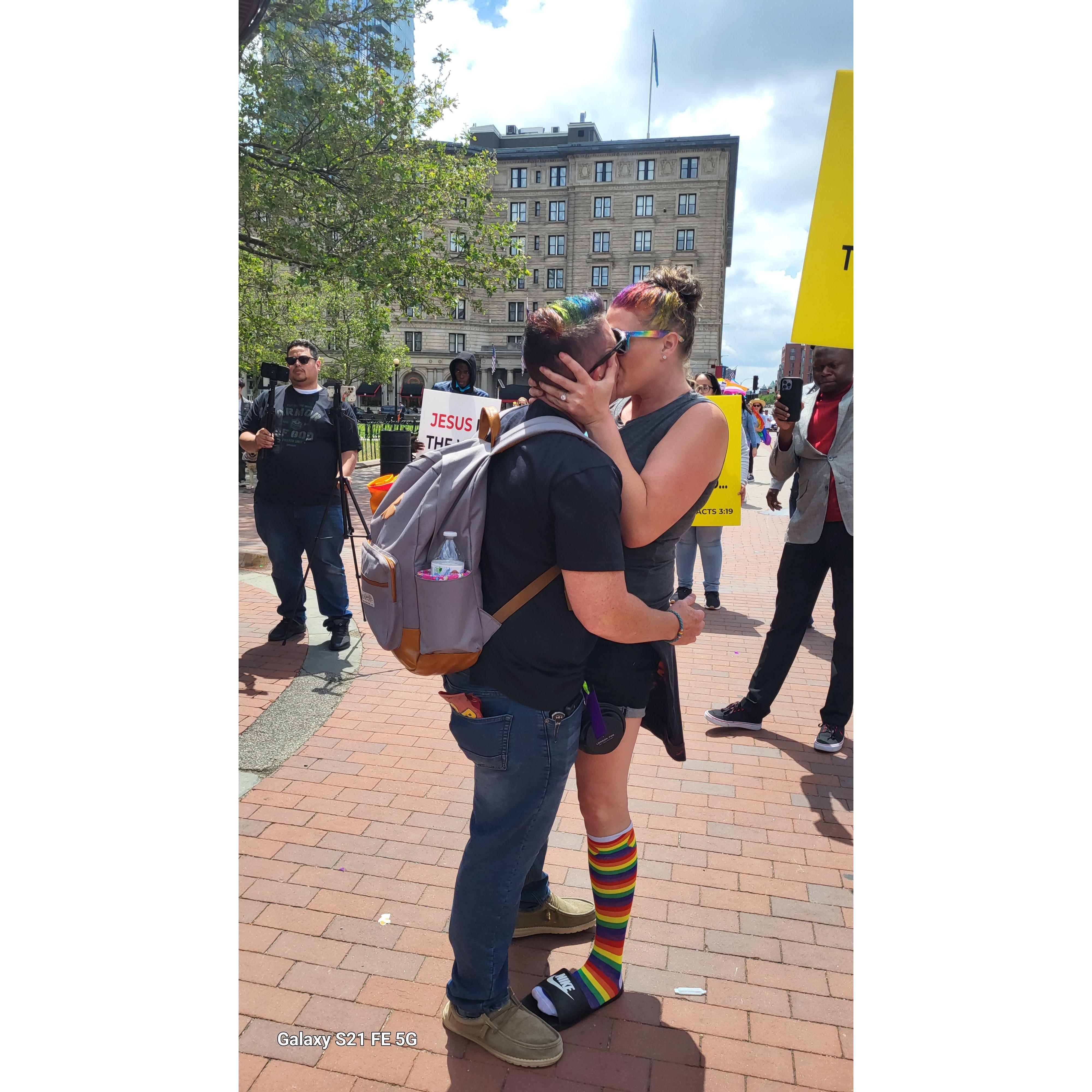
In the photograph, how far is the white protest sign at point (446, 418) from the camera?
22.5ft

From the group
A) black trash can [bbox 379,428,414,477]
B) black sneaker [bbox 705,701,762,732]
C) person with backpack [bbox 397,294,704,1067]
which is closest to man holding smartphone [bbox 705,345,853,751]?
black sneaker [bbox 705,701,762,732]

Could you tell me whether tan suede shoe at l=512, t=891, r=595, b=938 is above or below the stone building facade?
below

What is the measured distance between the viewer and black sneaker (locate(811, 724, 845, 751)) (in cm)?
435

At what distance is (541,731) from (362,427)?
110 ft

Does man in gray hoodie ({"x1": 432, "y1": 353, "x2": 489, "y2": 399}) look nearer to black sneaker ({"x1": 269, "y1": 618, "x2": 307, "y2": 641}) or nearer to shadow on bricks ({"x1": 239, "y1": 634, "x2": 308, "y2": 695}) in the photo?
black sneaker ({"x1": 269, "y1": 618, "x2": 307, "y2": 641})

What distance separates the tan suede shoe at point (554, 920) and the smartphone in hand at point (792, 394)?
271 cm

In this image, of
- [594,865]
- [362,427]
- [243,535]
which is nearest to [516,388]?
[594,865]

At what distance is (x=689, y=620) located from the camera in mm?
2213

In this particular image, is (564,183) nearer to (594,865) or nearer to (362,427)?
(362,427)

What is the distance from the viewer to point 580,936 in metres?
2.73

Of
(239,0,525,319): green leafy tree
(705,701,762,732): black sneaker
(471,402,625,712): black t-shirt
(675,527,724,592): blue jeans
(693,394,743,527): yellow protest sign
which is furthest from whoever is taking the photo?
(239,0,525,319): green leafy tree

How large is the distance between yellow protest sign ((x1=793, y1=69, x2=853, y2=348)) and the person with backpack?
2.11ft

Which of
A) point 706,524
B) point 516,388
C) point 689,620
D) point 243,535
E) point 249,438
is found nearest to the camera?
point 689,620

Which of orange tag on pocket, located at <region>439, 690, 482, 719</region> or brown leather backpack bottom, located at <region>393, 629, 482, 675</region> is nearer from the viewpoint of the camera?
brown leather backpack bottom, located at <region>393, 629, 482, 675</region>
